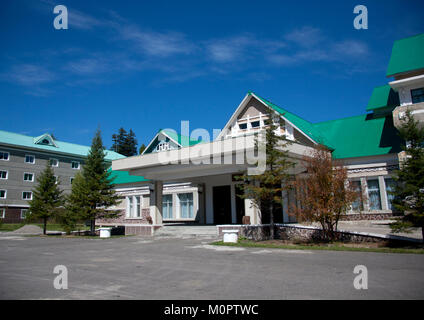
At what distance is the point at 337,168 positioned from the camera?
1315 centimetres

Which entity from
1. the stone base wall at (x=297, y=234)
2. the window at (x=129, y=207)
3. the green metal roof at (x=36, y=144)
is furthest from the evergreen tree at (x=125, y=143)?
the stone base wall at (x=297, y=234)

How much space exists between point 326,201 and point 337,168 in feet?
4.96

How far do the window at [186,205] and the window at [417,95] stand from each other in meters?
17.3

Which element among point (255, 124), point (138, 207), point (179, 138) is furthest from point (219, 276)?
point (138, 207)

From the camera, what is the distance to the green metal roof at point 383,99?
21.2m

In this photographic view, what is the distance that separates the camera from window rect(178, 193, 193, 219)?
2678 centimetres

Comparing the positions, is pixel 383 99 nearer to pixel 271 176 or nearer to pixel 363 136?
pixel 363 136

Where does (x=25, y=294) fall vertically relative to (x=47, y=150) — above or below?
below

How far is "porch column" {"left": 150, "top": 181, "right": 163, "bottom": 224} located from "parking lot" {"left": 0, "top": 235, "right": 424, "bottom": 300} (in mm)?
10989

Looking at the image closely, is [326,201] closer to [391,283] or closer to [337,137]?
[391,283]

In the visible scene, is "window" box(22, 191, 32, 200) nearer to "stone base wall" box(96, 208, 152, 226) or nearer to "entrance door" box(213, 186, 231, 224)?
"stone base wall" box(96, 208, 152, 226)
